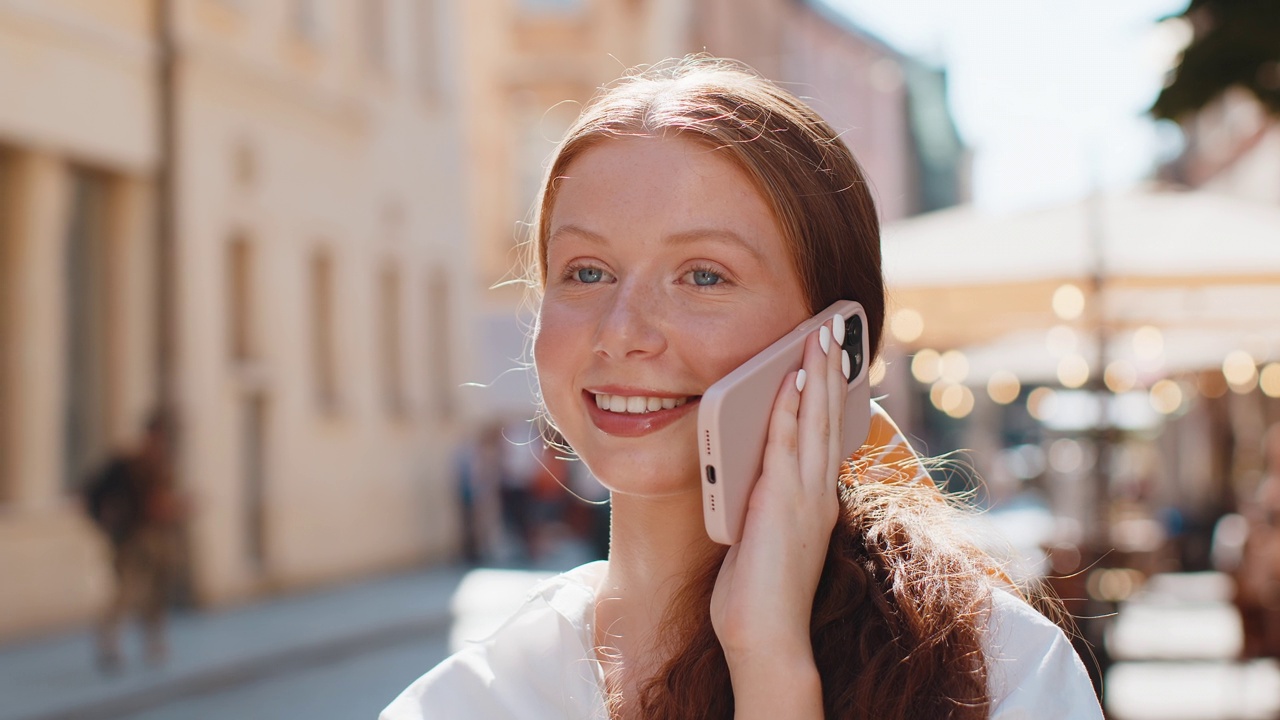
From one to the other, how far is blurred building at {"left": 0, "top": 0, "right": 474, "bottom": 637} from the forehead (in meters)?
12.5

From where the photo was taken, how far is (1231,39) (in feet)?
22.5

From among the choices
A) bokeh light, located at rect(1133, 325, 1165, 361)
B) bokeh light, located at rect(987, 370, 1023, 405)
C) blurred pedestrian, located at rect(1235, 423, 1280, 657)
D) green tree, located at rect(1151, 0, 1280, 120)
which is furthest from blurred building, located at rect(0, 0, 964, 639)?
bokeh light, located at rect(987, 370, 1023, 405)

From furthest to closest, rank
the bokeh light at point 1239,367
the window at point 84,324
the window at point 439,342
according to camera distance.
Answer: the window at point 439,342 < the window at point 84,324 < the bokeh light at point 1239,367

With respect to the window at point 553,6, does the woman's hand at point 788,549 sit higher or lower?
lower

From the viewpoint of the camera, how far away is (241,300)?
58.3ft

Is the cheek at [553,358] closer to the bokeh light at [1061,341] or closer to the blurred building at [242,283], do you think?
the blurred building at [242,283]

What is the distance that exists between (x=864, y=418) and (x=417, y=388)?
20517 mm

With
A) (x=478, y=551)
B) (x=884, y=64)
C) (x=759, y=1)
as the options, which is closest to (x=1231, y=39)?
(x=478, y=551)

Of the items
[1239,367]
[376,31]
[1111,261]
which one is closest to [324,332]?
[376,31]

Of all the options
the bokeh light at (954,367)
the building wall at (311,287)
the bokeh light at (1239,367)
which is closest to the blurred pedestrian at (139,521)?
the building wall at (311,287)

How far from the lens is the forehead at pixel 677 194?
72.8 inches

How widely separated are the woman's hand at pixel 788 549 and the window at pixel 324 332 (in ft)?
59.4

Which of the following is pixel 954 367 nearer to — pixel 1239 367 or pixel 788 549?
pixel 1239 367

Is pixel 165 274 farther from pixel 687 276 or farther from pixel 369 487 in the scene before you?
pixel 687 276
